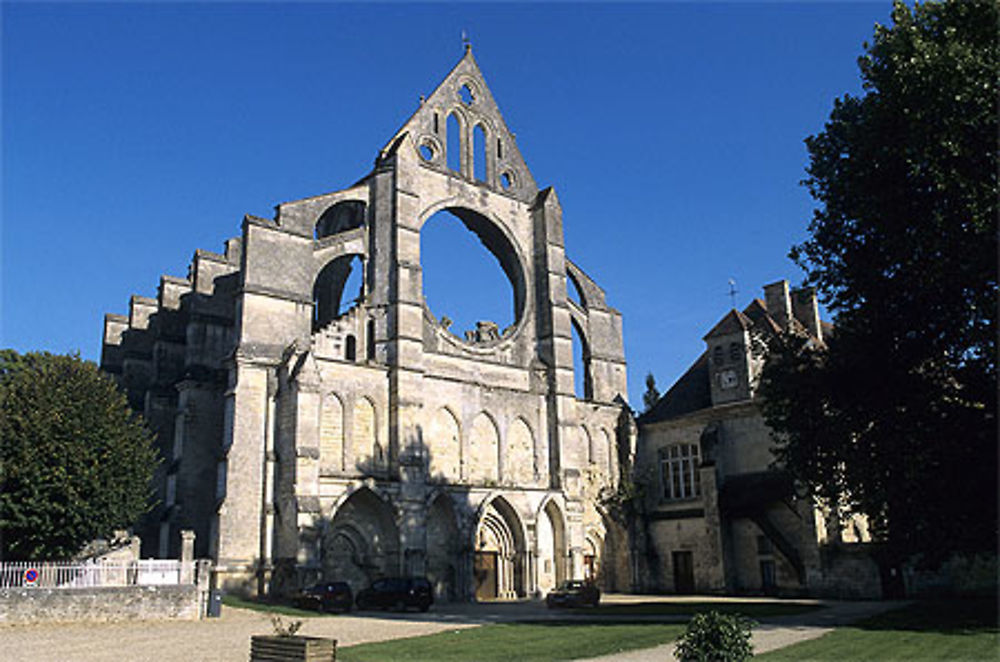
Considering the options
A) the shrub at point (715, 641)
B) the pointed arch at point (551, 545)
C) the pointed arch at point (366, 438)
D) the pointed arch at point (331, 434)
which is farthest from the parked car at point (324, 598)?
the shrub at point (715, 641)

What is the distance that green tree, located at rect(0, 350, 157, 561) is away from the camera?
77.6 ft

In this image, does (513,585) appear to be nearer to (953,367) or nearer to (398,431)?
(398,431)

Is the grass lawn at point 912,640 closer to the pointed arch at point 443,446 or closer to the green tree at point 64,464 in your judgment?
the pointed arch at point 443,446

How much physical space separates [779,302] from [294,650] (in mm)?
29347

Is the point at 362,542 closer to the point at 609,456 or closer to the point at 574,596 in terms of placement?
the point at 574,596

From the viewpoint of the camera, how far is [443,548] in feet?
106

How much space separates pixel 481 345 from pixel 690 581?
1303 centimetres

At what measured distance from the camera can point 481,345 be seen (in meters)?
36.0

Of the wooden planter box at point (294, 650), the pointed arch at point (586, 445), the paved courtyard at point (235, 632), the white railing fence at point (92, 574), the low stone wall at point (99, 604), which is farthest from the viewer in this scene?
the pointed arch at point (586, 445)

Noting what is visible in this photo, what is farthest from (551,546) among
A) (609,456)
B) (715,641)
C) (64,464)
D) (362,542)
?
(715,641)

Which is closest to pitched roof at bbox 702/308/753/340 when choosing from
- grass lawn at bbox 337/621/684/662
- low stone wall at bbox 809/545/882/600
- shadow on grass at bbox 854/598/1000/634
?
low stone wall at bbox 809/545/882/600

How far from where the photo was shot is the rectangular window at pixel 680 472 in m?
36.6

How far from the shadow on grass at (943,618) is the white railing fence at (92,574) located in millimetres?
17168

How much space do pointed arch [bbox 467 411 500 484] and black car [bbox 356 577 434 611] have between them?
272 inches
